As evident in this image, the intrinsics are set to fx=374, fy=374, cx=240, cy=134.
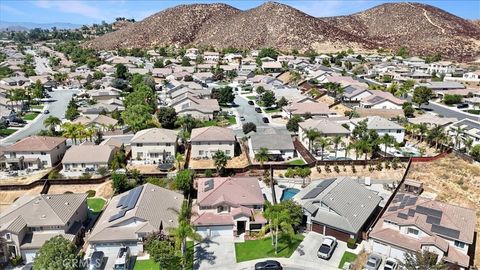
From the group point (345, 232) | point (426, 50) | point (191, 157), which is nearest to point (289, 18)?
point (426, 50)

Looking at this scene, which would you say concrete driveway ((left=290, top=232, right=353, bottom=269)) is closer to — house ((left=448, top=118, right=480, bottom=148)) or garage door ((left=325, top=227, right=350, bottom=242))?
garage door ((left=325, top=227, right=350, bottom=242))

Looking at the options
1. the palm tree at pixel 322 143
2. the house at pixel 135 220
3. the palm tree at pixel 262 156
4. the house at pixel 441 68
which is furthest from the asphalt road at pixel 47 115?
the house at pixel 441 68

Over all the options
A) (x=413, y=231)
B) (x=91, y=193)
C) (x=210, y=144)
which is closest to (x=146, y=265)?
(x=91, y=193)

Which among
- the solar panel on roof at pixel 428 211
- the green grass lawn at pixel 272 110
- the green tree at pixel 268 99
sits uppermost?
the green tree at pixel 268 99

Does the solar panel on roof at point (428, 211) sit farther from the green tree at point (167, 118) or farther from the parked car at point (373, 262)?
the green tree at point (167, 118)

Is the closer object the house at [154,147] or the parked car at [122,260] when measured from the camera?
the parked car at [122,260]

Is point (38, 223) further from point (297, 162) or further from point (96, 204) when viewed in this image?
point (297, 162)
